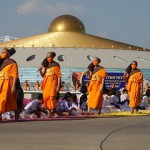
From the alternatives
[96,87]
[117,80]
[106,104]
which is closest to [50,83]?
[96,87]

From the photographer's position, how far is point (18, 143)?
5484 millimetres

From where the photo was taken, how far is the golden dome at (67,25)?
55.8 meters

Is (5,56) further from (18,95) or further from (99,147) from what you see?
(99,147)

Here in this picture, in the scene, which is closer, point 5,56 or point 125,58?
point 5,56

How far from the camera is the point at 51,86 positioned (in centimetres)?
1147

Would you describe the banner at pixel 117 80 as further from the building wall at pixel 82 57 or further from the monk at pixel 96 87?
the building wall at pixel 82 57

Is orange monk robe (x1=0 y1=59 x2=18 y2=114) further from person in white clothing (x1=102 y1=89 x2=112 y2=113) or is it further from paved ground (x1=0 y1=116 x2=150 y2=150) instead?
person in white clothing (x1=102 y1=89 x2=112 y2=113)

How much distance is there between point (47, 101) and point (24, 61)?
33378 millimetres

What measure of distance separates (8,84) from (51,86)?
180cm

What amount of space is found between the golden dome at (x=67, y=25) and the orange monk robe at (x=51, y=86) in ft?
145

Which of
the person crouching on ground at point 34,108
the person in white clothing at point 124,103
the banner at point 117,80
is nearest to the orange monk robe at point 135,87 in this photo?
the person in white clothing at point 124,103

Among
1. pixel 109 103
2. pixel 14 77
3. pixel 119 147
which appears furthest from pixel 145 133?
pixel 109 103

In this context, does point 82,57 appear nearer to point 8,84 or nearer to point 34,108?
point 34,108

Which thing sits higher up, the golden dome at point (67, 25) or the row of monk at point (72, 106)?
the golden dome at point (67, 25)
